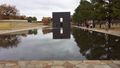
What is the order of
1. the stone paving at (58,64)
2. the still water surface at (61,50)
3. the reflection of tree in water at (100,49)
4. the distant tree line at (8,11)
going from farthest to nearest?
the distant tree line at (8,11), the reflection of tree in water at (100,49), the still water surface at (61,50), the stone paving at (58,64)

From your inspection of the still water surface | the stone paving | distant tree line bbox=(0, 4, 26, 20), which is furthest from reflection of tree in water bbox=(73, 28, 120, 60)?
distant tree line bbox=(0, 4, 26, 20)

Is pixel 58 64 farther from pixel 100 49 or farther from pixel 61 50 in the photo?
pixel 100 49

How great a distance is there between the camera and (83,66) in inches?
300

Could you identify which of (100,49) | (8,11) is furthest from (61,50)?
(8,11)

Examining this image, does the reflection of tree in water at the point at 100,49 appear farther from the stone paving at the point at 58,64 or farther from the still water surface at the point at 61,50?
the stone paving at the point at 58,64

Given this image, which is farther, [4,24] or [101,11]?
[4,24]

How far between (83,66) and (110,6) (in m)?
31.6

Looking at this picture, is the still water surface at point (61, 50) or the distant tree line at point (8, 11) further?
the distant tree line at point (8, 11)

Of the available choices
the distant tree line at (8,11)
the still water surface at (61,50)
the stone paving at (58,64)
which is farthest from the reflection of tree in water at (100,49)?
the distant tree line at (8,11)

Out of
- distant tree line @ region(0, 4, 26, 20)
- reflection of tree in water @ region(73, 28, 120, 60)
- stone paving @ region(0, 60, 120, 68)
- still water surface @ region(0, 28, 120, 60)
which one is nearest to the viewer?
stone paving @ region(0, 60, 120, 68)

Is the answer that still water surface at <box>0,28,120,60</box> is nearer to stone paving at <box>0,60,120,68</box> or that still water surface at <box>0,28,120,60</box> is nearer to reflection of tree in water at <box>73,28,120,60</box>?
reflection of tree in water at <box>73,28,120,60</box>

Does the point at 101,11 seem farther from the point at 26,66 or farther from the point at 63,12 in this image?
the point at 63,12

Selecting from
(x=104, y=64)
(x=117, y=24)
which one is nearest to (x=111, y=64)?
(x=104, y=64)

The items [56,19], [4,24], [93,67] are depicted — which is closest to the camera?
[93,67]
